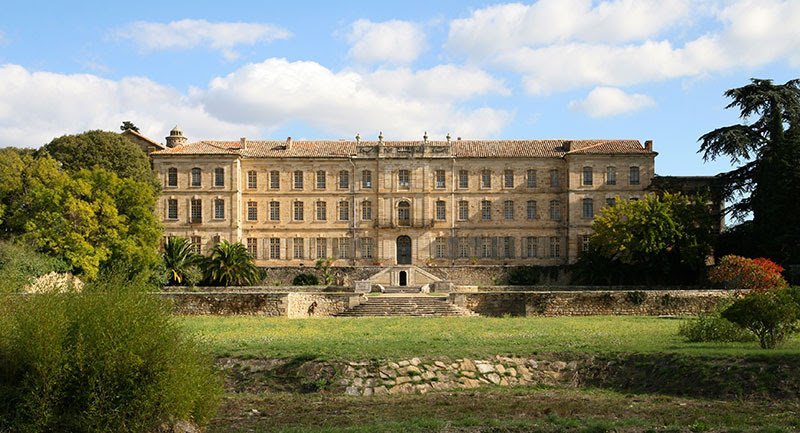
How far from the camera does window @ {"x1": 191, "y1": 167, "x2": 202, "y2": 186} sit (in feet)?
157

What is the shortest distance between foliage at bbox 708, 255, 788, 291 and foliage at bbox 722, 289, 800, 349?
12784 mm

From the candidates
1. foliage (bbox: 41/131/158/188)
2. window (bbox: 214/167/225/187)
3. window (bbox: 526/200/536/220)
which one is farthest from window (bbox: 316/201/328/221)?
window (bbox: 526/200/536/220)

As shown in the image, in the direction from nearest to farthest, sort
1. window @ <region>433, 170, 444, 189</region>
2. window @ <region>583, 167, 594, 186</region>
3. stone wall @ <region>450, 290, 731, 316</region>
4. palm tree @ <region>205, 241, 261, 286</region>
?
1. stone wall @ <region>450, 290, 731, 316</region>
2. palm tree @ <region>205, 241, 261, 286</region>
3. window @ <region>583, 167, 594, 186</region>
4. window @ <region>433, 170, 444, 189</region>

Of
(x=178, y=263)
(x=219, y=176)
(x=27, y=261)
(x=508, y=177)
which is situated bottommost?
(x=178, y=263)

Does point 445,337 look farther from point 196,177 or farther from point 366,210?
point 196,177

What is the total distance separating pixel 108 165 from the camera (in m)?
42.4

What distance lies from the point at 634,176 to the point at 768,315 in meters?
A: 33.7

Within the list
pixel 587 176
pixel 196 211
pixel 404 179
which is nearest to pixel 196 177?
pixel 196 211

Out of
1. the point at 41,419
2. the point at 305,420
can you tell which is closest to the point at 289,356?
the point at 305,420

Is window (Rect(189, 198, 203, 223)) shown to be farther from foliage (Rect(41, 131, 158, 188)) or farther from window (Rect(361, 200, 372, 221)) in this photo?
window (Rect(361, 200, 372, 221))

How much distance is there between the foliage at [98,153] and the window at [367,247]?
12.1 m

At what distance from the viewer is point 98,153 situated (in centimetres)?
4256

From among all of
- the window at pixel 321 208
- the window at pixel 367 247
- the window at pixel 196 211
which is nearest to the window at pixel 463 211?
the window at pixel 367 247

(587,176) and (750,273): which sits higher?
(587,176)
